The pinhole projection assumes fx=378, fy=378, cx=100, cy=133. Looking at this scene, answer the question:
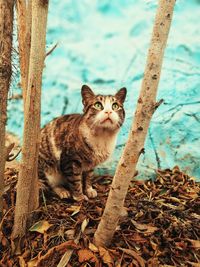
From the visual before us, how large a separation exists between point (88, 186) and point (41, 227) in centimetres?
53

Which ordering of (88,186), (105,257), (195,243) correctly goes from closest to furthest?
(105,257), (195,243), (88,186)

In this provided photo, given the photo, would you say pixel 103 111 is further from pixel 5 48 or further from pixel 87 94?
pixel 5 48

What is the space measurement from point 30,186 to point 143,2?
1.63 m

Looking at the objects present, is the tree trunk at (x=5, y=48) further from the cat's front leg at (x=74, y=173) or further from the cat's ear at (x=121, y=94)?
the cat's ear at (x=121, y=94)

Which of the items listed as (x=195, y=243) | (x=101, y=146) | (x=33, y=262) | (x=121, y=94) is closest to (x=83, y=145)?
(x=101, y=146)

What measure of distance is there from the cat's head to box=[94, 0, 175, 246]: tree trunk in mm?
644

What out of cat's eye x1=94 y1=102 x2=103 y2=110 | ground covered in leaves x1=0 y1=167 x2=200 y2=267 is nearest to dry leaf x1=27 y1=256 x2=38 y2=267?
ground covered in leaves x1=0 y1=167 x2=200 y2=267

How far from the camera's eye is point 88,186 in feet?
8.00

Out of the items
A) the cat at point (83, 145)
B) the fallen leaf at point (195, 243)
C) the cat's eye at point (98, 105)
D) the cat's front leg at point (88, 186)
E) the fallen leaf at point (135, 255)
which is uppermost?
the cat's eye at point (98, 105)

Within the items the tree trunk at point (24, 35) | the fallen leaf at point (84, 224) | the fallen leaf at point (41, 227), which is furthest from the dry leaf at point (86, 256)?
the tree trunk at point (24, 35)

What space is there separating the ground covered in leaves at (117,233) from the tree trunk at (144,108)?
0.23 m

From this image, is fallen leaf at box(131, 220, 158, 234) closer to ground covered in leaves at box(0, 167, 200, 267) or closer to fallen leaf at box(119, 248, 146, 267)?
ground covered in leaves at box(0, 167, 200, 267)

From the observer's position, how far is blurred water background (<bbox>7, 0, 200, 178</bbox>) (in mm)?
2680

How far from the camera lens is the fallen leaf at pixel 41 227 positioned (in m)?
1.97
